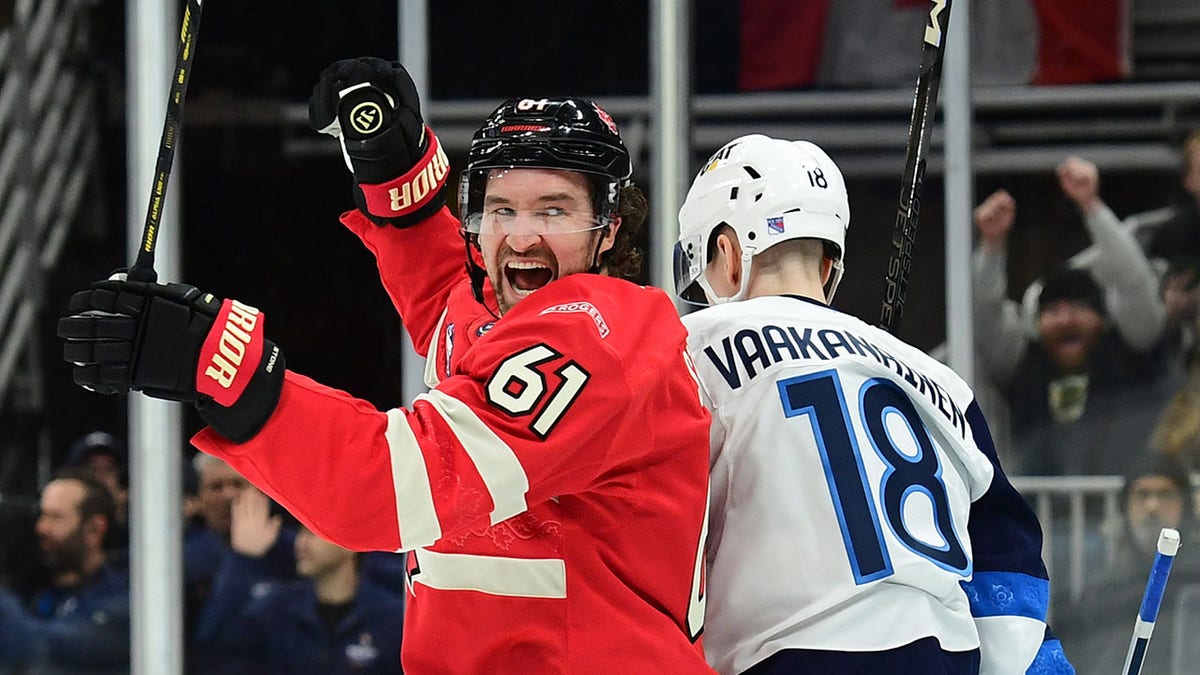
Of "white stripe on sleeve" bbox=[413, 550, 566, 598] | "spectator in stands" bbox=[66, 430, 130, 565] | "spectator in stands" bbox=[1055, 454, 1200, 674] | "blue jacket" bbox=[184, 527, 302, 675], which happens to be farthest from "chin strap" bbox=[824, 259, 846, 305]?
"spectator in stands" bbox=[66, 430, 130, 565]

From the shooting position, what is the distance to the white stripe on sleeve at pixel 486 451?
136 cm

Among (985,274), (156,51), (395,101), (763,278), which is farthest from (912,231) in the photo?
(156,51)

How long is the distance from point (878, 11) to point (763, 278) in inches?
101

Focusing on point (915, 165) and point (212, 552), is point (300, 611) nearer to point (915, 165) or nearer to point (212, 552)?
point (212, 552)

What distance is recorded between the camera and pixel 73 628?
175 inches

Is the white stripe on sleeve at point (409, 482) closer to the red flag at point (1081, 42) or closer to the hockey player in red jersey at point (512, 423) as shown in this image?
the hockey player in red jersey at point (512, 423)

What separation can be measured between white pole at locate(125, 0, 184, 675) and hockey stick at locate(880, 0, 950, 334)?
271cm

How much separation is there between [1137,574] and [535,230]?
300cm

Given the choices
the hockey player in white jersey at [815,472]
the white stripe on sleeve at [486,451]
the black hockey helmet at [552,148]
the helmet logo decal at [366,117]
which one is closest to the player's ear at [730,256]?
the hockey player in white jersey at [815,472]

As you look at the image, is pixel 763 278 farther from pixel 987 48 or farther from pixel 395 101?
pixel 987 48

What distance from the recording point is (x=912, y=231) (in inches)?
91.8

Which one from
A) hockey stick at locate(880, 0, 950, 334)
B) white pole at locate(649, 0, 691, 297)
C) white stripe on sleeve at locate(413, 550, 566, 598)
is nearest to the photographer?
white stripe on sleeve at locate(413, 550, 566, 598)

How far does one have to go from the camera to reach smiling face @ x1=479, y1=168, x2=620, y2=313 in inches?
63.9

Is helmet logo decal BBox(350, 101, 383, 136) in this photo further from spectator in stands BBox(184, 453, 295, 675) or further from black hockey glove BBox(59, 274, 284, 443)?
spectator in stands BBox(184, 453, 295, 675)
